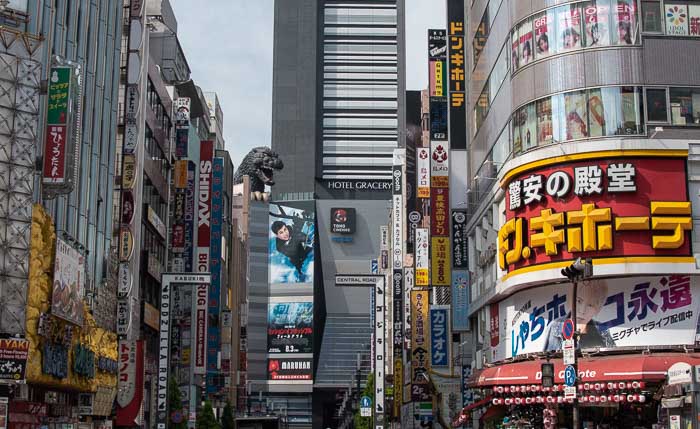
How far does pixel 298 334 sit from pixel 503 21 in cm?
14410

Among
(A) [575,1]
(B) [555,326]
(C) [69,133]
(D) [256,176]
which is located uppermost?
(D) [256,176]

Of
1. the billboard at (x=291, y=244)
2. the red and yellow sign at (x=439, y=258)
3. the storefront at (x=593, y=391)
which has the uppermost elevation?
the billboard at (x=291, y=244)

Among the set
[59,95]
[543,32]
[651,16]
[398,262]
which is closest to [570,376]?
[651,16]

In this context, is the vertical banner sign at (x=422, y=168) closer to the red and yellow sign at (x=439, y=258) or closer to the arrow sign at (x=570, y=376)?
the red and yellow sign at (x=439, y=258)

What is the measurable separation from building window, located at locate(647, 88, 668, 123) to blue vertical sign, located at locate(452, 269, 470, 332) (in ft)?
58.2

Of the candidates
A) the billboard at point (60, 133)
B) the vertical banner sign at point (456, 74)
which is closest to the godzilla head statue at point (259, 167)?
the vertical banner sign at point (456, 74)

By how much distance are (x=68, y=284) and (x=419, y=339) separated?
3178 centimetres

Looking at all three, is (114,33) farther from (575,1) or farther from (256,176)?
(256,176)

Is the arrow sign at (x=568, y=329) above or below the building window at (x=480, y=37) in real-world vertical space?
below

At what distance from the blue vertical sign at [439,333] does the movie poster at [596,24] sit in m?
21.0

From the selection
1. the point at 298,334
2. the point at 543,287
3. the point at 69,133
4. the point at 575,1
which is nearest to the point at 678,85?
the point at 575,1

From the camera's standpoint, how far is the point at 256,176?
199m

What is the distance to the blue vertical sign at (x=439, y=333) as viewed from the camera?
53.7 meters

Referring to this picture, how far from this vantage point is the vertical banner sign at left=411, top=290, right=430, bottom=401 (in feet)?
196
